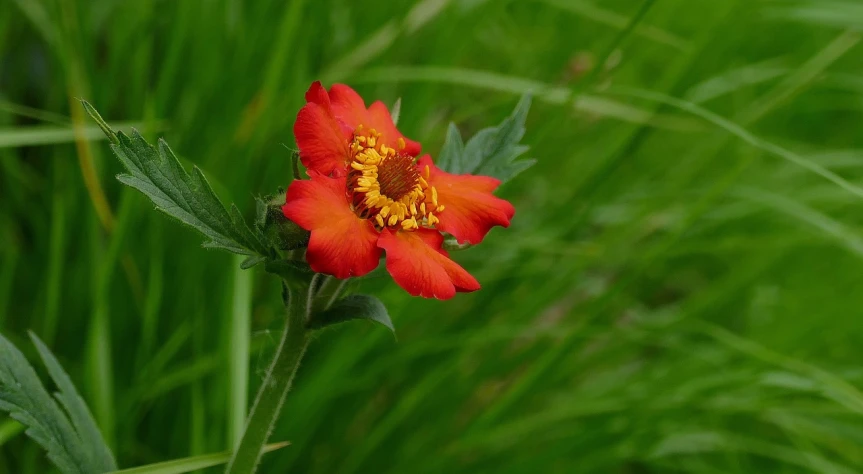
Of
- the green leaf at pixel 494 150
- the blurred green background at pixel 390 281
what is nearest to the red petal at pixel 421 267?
the green leaf at pixel 494 150

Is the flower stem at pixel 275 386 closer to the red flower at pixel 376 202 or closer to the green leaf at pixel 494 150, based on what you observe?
the red flower at pixel 376 202

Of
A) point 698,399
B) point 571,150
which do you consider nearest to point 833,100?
point 571,150

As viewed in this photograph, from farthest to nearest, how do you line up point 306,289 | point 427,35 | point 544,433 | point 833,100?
point 833,100, point 427,35, point 544,433, point 306,289

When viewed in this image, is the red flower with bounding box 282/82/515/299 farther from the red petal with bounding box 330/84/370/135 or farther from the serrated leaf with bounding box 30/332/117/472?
the serrated leaf with bounding box 30/332/117/472

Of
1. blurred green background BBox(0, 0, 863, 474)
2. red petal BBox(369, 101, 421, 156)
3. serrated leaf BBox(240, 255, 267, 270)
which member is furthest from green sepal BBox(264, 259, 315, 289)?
blurred green background BBox(0, 0, 863, 474)

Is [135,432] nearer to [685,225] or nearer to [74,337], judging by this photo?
[74,337]

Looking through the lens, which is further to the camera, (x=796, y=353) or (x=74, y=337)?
(x=796, y=353)

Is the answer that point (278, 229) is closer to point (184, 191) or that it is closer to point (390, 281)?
point (184, 191)

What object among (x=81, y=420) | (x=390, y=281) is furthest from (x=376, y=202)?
(x=390, y=281)
